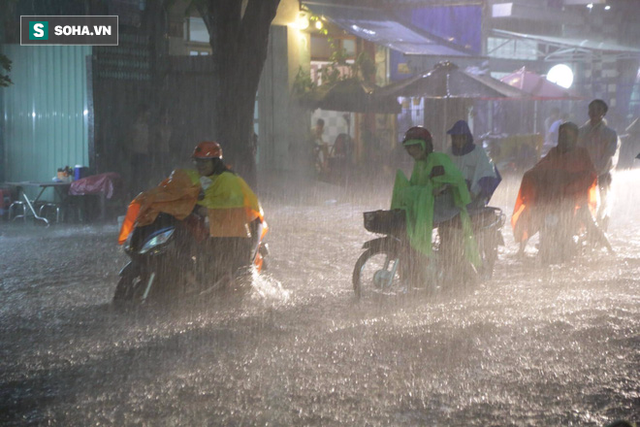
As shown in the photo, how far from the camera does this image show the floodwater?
4.40 metres

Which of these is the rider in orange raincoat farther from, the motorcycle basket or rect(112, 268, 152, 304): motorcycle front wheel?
rect(112, 268, 152, 304): motorcycle front wheel

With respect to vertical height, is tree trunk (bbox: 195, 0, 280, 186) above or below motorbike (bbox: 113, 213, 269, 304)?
above

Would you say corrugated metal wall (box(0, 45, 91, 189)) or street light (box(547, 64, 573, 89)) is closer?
corrugated metal wall (box(0, 45, 91, 189))

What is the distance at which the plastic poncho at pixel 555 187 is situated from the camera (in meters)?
9.80

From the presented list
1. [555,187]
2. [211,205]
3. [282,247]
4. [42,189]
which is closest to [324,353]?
[211,205]

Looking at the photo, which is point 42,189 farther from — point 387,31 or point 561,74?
point 561,74

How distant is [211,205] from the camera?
7.33 m

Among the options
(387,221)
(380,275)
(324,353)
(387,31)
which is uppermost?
(387,31)

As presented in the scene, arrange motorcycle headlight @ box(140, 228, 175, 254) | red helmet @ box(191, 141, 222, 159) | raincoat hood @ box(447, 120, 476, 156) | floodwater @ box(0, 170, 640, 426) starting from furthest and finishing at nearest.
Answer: raincoat hood @ box(447, 120, 476, 156) → red helmet @ box(191, 141, 222, 159) → motorcycle headlight @ box(140, 228, 175, 254) → floodwater @ box(0, 170, 640, 426)

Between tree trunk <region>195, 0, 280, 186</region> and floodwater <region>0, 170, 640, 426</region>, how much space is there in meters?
4.07

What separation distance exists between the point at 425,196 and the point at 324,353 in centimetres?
225

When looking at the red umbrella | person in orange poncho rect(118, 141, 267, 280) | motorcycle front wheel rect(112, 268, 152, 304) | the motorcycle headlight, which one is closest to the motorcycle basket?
person in orange poncho rect(118, 141, 267, 280)

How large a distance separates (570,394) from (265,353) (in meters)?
1.99

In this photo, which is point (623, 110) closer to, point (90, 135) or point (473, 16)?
point (473, 16)
